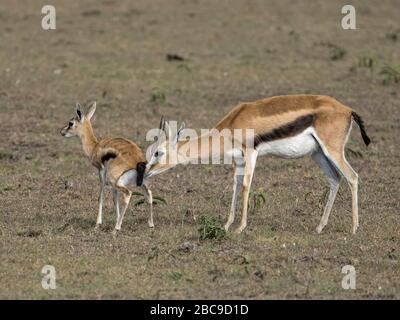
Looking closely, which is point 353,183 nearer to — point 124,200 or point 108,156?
point 124,200

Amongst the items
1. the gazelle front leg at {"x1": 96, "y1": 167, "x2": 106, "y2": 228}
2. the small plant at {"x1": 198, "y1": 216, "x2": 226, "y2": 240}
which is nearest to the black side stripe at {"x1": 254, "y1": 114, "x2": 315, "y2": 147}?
the small plant at {"x1": 198, "y1": 216, "x2": 226, "y2": 240}

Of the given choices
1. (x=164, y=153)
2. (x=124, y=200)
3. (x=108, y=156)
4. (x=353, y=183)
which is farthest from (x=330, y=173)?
(x=108, y=156)

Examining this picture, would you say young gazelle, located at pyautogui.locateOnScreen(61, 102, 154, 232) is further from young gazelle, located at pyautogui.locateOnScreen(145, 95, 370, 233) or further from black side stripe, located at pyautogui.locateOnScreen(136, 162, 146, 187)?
young gazelle, located at pyautogui.locateOnScreen(145, 95, 370, 233)

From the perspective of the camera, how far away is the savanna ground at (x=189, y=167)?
7230 millimetres

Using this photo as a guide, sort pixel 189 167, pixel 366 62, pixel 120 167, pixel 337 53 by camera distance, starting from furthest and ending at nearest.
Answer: pixel 337 53
pixel 366 62
pixel 189 167
pixel 120 167

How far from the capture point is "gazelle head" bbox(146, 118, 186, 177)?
27.1 ft

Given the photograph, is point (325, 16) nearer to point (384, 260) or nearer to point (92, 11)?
point (92, 11)

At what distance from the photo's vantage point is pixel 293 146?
8.32 meters

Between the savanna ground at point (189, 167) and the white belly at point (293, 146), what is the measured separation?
658 millimetres

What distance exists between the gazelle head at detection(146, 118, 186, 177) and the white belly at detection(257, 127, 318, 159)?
0.69 meters

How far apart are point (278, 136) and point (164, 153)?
94 centimetres

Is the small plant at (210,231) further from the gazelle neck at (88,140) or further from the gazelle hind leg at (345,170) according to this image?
the gazelle neck at (88,140)

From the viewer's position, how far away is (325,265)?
24.3ft
